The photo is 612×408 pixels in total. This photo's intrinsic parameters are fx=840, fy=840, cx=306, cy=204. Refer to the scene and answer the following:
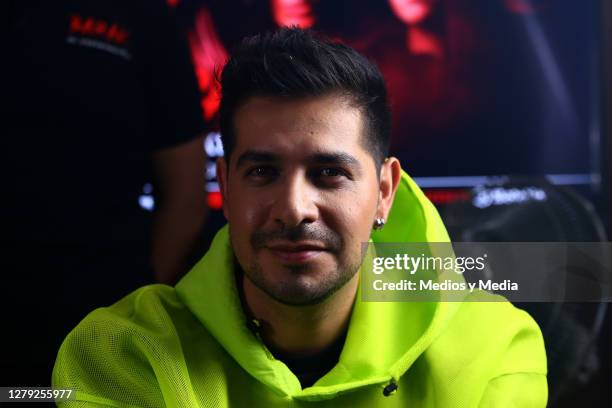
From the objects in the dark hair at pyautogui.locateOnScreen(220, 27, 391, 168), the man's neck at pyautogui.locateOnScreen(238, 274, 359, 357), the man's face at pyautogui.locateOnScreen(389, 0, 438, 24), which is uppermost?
the man's face at pyautogui.locateOnScreen(389, 0, 438, 24)

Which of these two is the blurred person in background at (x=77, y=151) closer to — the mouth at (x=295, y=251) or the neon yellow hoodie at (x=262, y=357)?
the neon yellow hoodie at (x=262, y=357)

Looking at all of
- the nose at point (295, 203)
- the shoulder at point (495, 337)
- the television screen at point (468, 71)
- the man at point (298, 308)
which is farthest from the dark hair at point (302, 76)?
the television screen at point (468, 71)

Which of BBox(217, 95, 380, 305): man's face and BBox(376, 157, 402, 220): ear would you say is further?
BBox(376, 157, 402, 220): ear

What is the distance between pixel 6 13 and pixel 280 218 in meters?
0.77

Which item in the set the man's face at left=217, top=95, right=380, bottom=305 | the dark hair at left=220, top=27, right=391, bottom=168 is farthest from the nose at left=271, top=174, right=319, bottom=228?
the dark hair at left=220, top=27, right=391, bottom=168

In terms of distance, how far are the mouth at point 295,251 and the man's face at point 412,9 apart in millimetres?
946

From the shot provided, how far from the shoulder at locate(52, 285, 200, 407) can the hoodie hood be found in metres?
0.08

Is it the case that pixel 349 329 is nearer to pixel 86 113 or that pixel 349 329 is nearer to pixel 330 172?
pixel 330 172

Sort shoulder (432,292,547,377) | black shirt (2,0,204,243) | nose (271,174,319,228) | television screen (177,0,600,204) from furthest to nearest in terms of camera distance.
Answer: television screen (177,0,600,204), black shirt (2,0,204,243), shoulder (432,292,547,377), nose (271,174,319,228)

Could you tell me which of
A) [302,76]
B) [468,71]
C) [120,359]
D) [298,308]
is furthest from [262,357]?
[468,71]

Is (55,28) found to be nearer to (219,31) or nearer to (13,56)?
(13,56)

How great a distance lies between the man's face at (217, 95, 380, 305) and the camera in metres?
1.25

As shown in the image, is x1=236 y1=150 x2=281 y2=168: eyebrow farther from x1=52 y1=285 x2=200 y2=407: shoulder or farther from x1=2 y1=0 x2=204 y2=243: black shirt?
x1=2 y1=0 x2=204 y2=243: black shirt

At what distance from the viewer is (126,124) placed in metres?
1.65
